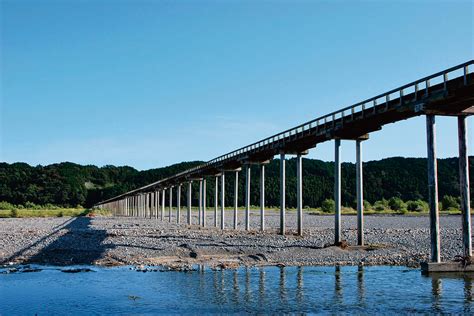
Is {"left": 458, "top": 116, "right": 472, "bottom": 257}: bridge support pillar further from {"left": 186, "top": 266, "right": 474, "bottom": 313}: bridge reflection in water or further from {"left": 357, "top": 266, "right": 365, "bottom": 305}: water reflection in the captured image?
{"left": 357, "top": 266, "right": 365, "bottom": 305}: water reflection

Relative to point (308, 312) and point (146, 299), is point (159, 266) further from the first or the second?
point (308, 312)

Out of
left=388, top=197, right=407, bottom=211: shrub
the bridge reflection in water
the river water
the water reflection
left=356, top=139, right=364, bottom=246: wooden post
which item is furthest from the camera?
left=388, top=197, right=407, bottom=211: shrub

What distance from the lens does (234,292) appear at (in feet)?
60.1

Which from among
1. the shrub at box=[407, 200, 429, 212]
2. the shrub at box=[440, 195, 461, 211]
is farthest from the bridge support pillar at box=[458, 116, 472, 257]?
the shrub at box=[407, 200, 429, 212]

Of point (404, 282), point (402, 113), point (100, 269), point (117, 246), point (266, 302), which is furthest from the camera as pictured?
point (117, 246)

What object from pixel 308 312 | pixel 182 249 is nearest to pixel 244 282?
pixel 308 312

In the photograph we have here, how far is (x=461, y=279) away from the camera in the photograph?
68.7 feet

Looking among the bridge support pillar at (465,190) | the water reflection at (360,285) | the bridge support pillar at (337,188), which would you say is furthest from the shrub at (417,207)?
the water reflection at (360,285)

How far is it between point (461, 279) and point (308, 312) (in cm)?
881

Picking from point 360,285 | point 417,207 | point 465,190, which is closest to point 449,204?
point 417,207

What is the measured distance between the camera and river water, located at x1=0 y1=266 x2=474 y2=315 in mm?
15858

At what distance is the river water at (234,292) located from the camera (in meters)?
15.9

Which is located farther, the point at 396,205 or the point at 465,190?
the point at 396,205

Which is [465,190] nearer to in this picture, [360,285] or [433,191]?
[433,191]
